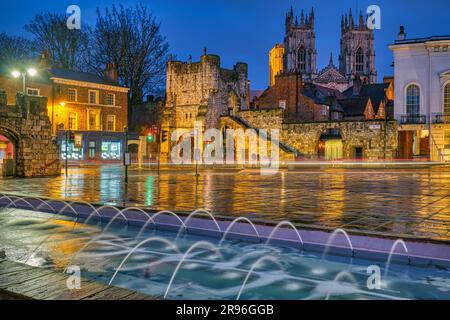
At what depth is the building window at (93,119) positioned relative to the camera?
4900 centimetres

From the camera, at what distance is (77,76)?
47688mm

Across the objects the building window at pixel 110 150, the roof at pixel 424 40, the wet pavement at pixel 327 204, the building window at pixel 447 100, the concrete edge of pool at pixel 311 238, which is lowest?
the concrete edge of pool at pixel 311 238

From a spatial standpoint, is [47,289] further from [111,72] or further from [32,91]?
[111,72]

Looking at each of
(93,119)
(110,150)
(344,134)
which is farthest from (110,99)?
(344,134)

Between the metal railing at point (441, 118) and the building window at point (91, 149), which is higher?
the metal railing at point (441, 118)

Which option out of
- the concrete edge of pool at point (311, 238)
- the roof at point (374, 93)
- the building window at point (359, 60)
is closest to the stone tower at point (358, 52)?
the building window at point (359, 60)

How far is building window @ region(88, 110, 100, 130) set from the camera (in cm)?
4900

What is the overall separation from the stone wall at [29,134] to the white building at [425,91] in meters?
29.5

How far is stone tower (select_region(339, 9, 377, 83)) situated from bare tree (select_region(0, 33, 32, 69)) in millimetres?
87038

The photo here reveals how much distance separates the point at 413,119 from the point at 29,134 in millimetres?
31357

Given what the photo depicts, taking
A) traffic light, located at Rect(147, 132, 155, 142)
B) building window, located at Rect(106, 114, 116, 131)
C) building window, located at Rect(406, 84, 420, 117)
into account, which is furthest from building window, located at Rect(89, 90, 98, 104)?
building window, located at Rect(406, 84, 420, 117)

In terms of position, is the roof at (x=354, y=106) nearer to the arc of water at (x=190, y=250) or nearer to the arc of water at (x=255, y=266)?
the arc of water at (x=190, y=250)
